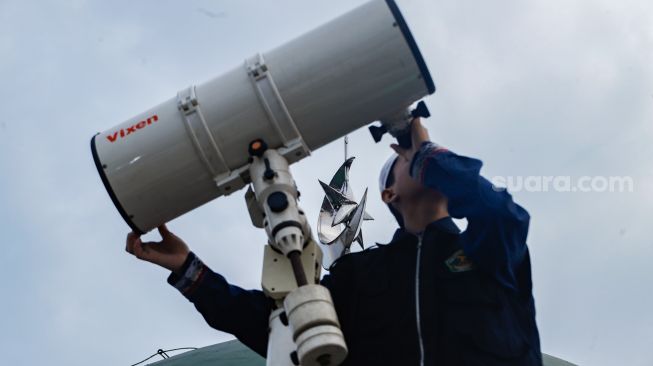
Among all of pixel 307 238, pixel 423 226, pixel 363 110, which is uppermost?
pixel 363 110

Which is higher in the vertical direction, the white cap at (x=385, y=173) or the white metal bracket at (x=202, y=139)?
the white metal bracket at (x=202, y=139)

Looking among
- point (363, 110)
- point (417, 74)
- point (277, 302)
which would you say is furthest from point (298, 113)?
point (277, 302)

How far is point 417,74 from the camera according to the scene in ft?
15.3

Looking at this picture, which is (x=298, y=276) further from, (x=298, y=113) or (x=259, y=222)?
(x=298, y=113)

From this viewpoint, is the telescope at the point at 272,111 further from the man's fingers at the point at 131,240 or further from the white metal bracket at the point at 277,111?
the man's fingers at the point at 131,240

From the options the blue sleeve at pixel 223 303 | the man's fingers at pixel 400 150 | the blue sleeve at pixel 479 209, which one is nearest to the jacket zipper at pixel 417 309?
the blue sleeve at pixel 479 209

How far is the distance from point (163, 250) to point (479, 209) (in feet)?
5.92

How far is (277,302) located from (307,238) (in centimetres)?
34

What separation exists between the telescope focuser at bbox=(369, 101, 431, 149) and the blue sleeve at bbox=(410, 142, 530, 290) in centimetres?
13

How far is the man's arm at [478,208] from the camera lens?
4.69 meters

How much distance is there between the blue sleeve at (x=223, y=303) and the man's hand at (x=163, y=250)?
5 centimetres

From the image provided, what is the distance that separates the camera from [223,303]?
5176 millimetres

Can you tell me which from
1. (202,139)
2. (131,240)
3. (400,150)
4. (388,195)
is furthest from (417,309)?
(131,240)

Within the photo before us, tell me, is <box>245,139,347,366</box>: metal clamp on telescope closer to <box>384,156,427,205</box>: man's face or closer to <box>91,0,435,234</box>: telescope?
<box>91,0,435,234</box>: telescope
